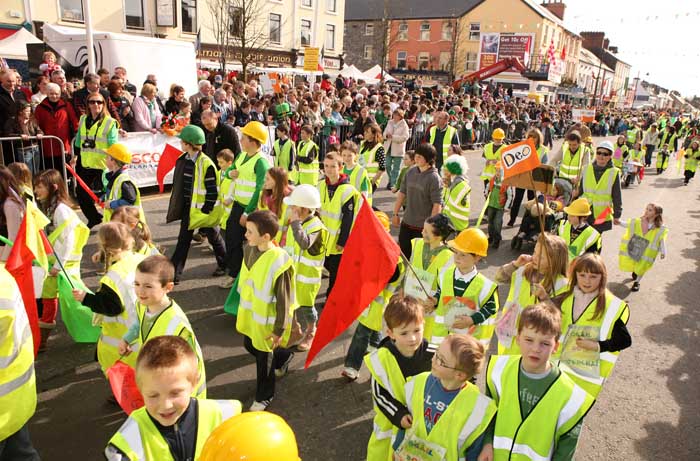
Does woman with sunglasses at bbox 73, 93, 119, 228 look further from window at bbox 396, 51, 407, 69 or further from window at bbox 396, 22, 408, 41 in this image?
window at bbox 396, 51, 407, 69

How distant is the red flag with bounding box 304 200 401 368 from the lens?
3.41m

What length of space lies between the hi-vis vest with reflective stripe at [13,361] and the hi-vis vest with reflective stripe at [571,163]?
768 centimetres

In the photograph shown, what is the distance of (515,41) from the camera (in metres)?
52.2

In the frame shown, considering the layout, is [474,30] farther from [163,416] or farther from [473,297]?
[163,416]

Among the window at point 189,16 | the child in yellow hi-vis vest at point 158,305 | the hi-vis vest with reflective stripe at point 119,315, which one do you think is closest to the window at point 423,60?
the window at point 189,16

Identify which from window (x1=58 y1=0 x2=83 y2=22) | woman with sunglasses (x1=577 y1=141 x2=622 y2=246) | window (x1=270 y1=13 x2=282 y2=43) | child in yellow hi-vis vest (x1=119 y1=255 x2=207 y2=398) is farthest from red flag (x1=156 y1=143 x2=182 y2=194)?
window (x1=270 y1=13 x2=282 y2=43)

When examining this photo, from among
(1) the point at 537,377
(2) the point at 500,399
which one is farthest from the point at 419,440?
(1) the point at 537,377

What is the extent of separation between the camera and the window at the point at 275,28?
34.2 meters

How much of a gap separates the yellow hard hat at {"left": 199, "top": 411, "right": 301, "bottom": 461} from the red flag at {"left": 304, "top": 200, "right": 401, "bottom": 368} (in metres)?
1.85

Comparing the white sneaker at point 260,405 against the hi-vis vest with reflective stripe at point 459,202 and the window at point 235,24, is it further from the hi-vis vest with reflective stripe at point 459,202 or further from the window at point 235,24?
the window at point 235,24

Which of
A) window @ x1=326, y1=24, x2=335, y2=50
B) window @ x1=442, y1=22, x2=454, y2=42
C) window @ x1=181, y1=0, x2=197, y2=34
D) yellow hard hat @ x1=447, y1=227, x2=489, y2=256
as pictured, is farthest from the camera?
window @ x1=442, y1=22, x2=454, y2=42

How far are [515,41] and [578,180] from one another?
4949 cm

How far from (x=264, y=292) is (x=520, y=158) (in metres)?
2.49

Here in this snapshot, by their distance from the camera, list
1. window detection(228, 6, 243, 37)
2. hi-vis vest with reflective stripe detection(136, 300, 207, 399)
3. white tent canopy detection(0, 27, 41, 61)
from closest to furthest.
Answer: hi-vis vest with reflective stripe detection(136, 300, 207, 399), white tent canopy detection(0, 27, 41, 61), window detection(228, 6, 243, 37)
